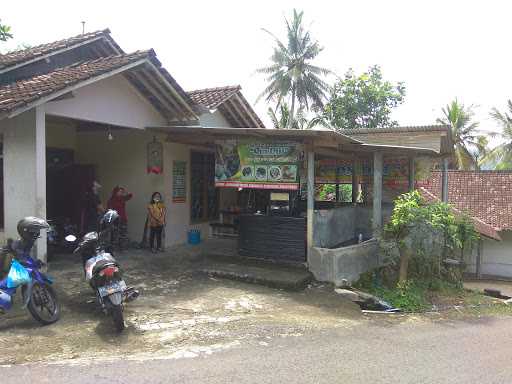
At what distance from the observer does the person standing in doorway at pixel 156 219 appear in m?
9.43

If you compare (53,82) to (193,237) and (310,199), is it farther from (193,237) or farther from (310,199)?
(193,237)

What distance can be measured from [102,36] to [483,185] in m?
17.5

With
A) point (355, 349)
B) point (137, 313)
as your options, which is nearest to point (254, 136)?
point (137, 313)

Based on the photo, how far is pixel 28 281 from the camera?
5238 millimetres

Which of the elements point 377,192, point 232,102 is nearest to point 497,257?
point 377,192

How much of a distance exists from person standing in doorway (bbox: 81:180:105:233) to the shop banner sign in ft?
9.24

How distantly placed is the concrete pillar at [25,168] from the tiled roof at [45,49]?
190 centimetres

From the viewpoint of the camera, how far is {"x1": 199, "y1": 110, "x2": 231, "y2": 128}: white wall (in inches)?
500

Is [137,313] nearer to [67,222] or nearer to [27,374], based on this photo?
[27,374]

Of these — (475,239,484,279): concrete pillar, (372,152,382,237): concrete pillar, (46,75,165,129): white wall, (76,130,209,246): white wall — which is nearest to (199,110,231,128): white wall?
(76,130,209,246): white wall

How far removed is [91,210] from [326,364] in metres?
7.07

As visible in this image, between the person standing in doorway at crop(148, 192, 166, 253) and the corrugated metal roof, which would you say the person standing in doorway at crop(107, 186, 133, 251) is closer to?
the person standing in doorway at crop(148, 192, 166, 253)

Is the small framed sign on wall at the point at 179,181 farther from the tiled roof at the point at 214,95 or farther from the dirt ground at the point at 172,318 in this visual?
the tiled roof at the point at 214,95

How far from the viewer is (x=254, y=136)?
8617 mm
